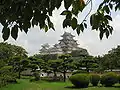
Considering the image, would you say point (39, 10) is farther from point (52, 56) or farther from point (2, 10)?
point (52, 56)

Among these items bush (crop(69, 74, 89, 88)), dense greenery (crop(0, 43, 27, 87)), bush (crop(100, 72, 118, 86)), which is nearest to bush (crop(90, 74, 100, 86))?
bush (crop(100, 72, 118, 86))

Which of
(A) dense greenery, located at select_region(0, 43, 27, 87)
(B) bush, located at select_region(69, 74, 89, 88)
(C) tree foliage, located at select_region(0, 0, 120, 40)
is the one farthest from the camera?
(B) bush, located at select_region(69, 74, 89, 88)

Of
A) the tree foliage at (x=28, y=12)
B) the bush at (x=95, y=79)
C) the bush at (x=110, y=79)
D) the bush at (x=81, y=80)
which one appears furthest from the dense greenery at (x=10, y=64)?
the tree foliage at (x=28, y=12)

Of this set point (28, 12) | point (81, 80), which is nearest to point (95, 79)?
point (81, 80)

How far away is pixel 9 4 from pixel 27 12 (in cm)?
10

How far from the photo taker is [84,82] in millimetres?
21703

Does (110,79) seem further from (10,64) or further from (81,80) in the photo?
(10,64)

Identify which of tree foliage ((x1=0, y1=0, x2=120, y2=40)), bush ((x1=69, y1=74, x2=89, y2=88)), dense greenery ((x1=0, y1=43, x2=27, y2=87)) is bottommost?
tree foliage ((x1=0, y1=0, x2=120, y2=40))

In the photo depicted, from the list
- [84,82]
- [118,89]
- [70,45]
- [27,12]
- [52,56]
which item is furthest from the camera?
[70,45]

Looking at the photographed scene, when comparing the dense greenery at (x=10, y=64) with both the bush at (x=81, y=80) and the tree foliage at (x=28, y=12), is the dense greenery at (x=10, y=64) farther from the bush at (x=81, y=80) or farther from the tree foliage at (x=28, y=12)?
the tree foliage at (x=28, y=12)

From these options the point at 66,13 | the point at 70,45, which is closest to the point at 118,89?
the point at 66,13

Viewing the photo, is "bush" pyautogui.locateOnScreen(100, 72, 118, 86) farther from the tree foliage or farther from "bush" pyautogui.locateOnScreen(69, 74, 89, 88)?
the tree foliage

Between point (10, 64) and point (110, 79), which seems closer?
point (110, 79)

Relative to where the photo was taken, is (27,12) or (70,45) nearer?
(27,12)
